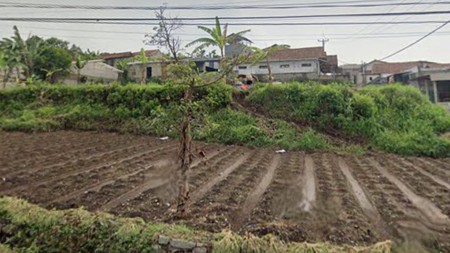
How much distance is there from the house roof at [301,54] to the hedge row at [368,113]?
14.2m

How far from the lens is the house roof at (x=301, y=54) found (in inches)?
1022

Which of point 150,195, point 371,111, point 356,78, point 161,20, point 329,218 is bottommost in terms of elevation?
→ point 329,218

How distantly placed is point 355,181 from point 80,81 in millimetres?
24757

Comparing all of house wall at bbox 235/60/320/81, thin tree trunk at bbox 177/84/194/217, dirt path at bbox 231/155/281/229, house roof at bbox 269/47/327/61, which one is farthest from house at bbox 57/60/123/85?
thin tree trunk at bbox 177/84/194/217

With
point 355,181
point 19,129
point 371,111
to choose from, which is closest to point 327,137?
point 371,111

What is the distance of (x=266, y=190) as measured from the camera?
5.13 m

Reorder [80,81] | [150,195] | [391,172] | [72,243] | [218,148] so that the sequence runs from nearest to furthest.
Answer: [72,243] → [150,195] → [391,172] → [218,148] → [80,81]

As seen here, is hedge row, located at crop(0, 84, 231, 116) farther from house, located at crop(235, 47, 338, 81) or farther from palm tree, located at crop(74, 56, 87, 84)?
house, located at crop(235, 47, 338, 81)

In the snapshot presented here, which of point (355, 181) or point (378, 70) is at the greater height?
point (378, 70)

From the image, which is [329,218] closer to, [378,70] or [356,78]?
[356,78]

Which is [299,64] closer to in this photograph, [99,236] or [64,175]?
[64,175]

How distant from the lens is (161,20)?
3760mm

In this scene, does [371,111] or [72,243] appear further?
[371,111]

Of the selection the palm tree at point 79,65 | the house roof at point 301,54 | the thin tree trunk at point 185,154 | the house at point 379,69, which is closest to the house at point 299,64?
the house roof at point 301,54
